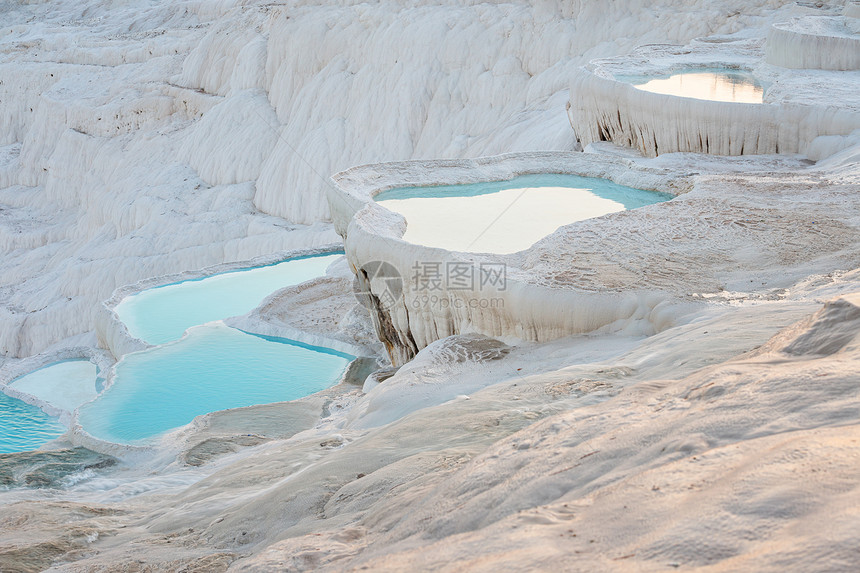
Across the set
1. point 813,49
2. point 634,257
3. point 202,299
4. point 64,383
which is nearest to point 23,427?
point 64,383

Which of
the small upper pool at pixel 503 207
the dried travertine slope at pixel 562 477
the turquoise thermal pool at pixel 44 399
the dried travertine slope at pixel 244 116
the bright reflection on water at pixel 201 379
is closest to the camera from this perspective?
the dried travertine slope at pixel 562 477

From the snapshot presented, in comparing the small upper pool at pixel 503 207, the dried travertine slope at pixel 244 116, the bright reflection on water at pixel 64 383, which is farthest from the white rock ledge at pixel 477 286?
the bright reflection on water at pixel 64 383

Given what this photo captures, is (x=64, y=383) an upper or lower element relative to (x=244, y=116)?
lower

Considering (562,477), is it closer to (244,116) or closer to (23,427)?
(23,427)

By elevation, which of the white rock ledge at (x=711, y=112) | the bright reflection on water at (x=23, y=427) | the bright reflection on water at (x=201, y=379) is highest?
the white rock ledge at (x=711, y=112)

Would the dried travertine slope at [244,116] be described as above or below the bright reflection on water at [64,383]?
above

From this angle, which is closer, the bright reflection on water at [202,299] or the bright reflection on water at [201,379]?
the bright reflection on water at [201,379]

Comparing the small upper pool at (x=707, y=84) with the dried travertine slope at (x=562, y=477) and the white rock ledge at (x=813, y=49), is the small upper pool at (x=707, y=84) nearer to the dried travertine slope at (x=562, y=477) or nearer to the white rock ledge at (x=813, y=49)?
the white rock ledge at (x=813, y=49)
